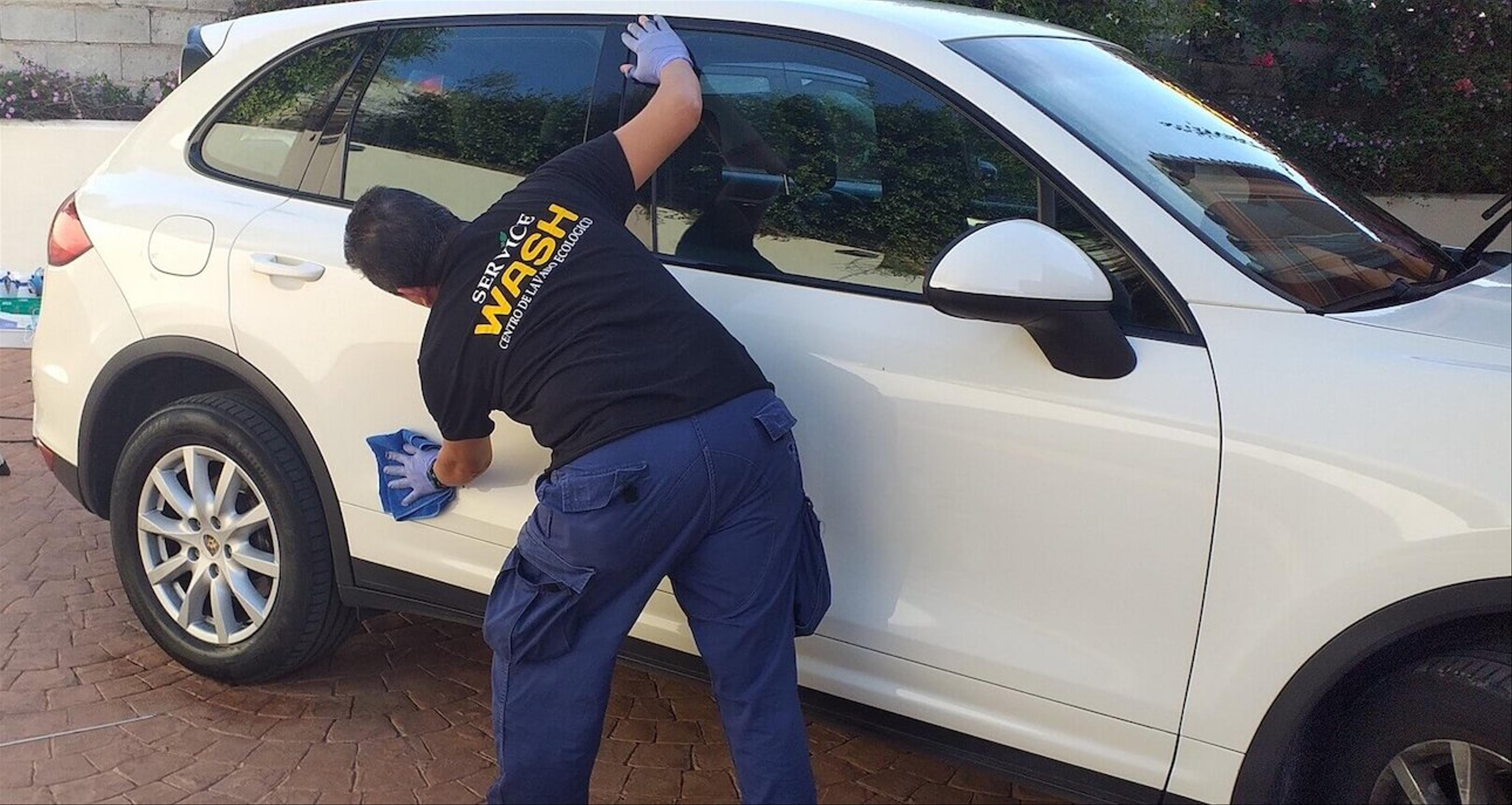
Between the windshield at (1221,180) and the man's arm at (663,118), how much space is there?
A: 1.84 feet

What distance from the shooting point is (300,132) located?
342cm

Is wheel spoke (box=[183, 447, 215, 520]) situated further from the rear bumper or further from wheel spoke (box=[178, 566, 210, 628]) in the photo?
the rear bumper

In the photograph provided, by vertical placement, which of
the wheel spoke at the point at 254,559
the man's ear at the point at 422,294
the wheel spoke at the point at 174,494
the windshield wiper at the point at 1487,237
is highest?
the windshield wiper at the point at 1487,237

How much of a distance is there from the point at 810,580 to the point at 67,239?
2.42 meters

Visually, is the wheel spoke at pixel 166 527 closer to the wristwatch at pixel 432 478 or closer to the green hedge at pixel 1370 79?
the wristwatch at pixel 432 478

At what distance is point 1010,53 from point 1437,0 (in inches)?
245

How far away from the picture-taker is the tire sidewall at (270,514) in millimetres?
3301

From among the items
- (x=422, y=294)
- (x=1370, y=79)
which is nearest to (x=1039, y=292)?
(x=422, y=294)

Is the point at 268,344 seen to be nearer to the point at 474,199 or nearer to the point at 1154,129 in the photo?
the point at 474,199

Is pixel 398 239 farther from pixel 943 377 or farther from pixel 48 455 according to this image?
pixel 48 455

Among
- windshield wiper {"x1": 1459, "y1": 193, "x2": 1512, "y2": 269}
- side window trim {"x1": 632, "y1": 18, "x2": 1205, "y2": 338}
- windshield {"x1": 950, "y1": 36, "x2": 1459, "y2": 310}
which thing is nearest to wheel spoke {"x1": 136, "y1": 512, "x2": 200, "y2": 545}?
side window trim {"x1": 632, "y1": 18, "x2": 1205, "y2": 338}

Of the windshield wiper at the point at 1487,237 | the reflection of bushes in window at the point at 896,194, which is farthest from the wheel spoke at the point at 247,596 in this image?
the windshield wiper at the point at 1487,237

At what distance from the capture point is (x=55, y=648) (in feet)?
12.6

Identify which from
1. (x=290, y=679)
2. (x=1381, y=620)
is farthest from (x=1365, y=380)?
(x=290, y=679)
